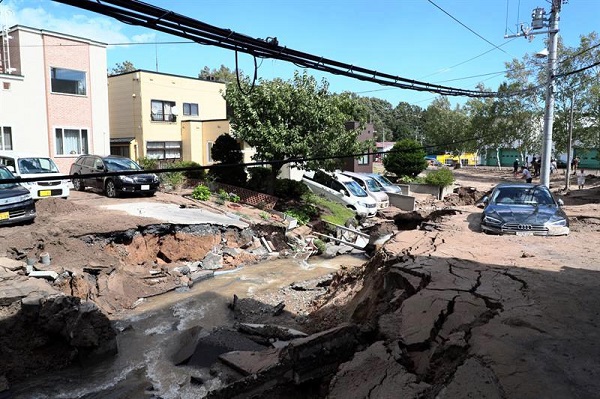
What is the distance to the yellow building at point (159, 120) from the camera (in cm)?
2594

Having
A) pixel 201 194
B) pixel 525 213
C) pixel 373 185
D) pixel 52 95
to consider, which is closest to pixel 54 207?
pixel 201 194

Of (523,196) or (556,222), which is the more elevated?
(523,196)

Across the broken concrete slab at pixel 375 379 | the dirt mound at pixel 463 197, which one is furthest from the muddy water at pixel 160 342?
the dirt mound at pixel 463 197

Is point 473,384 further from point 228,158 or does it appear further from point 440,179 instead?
point 440,179

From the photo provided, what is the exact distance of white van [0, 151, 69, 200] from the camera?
14742 mm

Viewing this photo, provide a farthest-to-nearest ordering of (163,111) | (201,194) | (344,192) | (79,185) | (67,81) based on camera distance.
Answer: (163,111), (344,192), (67,81), (79,185), (201,194)

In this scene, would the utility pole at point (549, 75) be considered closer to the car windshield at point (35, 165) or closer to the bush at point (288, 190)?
the bush at point (288, 190)

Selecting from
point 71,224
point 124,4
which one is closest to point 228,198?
point 71,224

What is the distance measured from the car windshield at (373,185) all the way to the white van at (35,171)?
48.3 feet

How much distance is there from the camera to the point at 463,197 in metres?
27.8

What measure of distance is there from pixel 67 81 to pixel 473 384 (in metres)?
23.0

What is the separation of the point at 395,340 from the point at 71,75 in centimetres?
2192

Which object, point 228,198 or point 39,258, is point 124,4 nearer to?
point 39,258

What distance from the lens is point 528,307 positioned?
219 inches
